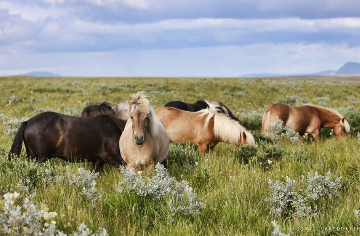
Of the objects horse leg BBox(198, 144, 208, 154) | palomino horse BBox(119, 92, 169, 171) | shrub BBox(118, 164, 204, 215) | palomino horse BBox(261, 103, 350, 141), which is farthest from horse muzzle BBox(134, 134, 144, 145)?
palomino horse BBox(261, 103, 350, 141)

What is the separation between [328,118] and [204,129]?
5589 mm

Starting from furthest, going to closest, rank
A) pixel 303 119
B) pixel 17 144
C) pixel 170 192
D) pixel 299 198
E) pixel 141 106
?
pixel 303 119 → pixel 17 144 → pixel 141 106 → pixel 170 192 → pixel 299 198

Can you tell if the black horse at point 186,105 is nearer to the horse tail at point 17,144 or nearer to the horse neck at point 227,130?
the horse neck at point 227,130

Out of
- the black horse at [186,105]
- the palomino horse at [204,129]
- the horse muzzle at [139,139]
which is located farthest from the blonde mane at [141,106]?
the black horse at [186,105]

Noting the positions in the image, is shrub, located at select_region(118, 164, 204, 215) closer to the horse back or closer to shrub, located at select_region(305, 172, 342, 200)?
shrub, located at select_region(305, 172, 342, 200)

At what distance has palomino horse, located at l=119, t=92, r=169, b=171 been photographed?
5586mm

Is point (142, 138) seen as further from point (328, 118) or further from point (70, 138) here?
point (328, 118)

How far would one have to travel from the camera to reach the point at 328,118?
38.2ft

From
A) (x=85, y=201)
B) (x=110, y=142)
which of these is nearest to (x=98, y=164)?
(x=110, y=142)

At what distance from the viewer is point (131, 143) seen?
6.01m

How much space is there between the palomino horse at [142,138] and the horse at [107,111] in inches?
127

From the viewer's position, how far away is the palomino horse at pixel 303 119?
1130cm

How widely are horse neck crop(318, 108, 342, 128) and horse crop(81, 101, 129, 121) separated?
746 cm

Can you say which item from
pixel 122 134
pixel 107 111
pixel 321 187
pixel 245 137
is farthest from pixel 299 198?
pixel 107 111
